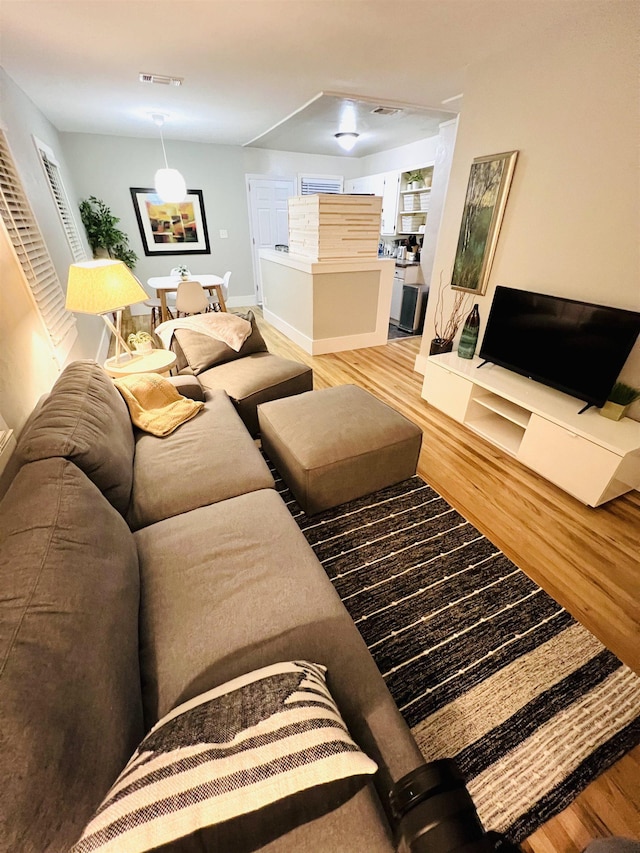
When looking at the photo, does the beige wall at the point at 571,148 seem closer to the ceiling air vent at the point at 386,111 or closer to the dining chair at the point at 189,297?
Answer: the ceiling air vent at the point at 386,111

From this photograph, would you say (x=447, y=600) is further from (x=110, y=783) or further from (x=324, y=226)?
(x=324, y=226)

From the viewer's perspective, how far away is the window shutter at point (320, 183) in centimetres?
604

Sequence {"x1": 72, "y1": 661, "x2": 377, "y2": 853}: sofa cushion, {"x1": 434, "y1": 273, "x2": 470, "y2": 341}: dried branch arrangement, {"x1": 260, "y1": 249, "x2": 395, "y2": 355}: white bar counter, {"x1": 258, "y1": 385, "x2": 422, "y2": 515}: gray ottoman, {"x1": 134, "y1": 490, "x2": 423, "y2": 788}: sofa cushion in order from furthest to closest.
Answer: {"x1": 260, "y1": 249, "x2": 395, "y2": 355}: white bar counter, {"x1": 434, "y1": 273, "x2": 470, "y2": 341}: dried branch arrangement, {"x1": 258, "y1": 385, "x2": 422, "y2": 515}: gray ottoman, {"x1": 134, "y1": 490, "x2": 423, "y2": 788}: sofa cushion, {"x1": 72, "y1": 661, "x2": 377, "y2": 853}: sofa cushion

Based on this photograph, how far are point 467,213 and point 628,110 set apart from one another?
1037 mm

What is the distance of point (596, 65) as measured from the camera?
1834 millimetres

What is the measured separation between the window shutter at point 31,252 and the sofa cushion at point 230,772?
2.41 meters

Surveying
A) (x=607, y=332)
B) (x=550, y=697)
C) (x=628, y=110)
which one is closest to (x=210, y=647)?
(x=550, y=697)

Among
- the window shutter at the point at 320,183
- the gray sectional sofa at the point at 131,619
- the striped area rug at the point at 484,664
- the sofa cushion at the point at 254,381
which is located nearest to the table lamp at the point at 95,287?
the gray sectional sofa at the point at 131,619

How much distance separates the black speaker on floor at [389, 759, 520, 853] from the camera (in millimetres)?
535

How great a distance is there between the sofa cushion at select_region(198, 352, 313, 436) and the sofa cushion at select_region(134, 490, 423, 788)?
116 cm

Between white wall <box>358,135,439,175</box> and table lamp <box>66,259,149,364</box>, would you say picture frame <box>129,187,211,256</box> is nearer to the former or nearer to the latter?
white wall <box>358,135,439,175</box>

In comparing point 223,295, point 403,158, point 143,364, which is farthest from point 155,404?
point 403,158

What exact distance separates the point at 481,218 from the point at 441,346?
0.99m

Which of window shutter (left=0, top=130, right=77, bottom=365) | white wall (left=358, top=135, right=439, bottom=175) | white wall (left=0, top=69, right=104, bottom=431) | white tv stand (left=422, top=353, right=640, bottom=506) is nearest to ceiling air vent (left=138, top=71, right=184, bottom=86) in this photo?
white wall (left=0, top=69, right=104, bottom=431)
